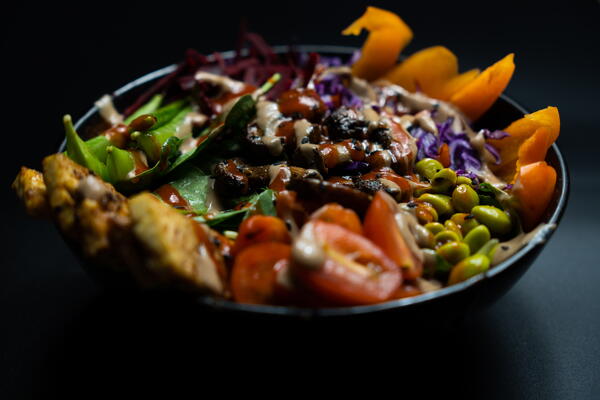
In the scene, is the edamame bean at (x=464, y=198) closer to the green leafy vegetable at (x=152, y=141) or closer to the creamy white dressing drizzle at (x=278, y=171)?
the creamy white dressing drizzle at (x=278, y=171)

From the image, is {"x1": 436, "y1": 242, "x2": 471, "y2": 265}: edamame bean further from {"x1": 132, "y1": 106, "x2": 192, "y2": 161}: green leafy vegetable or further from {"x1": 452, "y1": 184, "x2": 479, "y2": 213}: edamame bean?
{"x1": 132, "y1": 106, "x2": 192, "y2": 161}: green leafy vegetable

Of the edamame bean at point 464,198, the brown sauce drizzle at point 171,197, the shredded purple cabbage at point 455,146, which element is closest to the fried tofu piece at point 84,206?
the brown sauce drizzle at point 171,197

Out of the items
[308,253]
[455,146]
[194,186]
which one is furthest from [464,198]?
[194,186]

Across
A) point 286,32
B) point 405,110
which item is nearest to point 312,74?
point 405,110

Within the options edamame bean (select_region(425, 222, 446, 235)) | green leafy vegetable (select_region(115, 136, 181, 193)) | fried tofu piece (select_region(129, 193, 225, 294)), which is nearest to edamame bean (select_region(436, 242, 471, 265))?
edamame bean (select_region(425, 222, 446, 235))

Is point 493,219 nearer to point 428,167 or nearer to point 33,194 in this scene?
point 428,167

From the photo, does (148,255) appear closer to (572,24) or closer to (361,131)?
(361,131)
